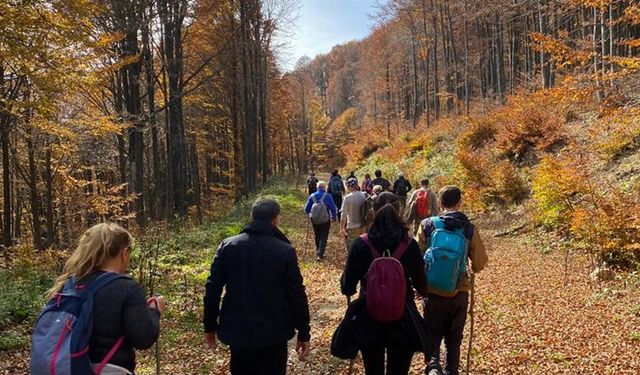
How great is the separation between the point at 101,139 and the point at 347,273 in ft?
59.9

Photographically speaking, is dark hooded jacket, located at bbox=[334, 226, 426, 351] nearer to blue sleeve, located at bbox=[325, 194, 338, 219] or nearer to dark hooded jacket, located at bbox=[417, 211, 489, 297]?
dark hooded jacket, located at bbox=[417, 211, 489, 297]

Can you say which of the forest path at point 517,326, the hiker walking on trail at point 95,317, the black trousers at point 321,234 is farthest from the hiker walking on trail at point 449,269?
the black trousers at point 321,234

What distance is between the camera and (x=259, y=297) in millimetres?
3684

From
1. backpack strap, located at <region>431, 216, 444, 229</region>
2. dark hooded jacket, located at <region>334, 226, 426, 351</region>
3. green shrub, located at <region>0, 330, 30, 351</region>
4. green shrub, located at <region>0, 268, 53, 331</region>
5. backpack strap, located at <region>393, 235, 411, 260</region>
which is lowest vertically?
green shrub, located at <region>0, 330, 30, 351</region>

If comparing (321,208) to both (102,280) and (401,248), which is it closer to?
(401,248)

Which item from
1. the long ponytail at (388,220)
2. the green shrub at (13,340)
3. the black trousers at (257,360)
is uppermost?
the long ponytail at (388,220)

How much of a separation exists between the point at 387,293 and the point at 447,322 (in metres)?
1.35

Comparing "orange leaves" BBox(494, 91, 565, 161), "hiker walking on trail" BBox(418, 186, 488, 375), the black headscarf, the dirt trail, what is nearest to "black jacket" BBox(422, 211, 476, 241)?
"hiker walking on trail" BBox(418, 186, 488, 375)

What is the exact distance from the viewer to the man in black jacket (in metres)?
3.68

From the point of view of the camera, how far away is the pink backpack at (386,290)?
3.81 metres

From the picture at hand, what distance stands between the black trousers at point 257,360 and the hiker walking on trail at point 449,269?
60.2 inches

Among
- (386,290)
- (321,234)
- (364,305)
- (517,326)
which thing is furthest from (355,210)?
(386,290)

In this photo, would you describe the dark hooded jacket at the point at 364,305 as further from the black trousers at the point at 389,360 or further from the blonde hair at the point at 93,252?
the blonde hair at the point at 93,252

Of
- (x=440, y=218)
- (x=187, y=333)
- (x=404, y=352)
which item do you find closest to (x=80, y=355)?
(x=404, y=352)
